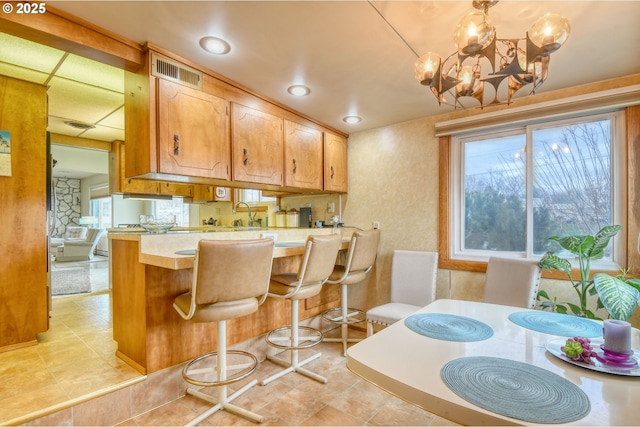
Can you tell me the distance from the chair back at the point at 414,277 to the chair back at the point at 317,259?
0.92 metres

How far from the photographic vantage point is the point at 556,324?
1.39 meters

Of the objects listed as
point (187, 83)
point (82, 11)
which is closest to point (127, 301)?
point (187, 83)

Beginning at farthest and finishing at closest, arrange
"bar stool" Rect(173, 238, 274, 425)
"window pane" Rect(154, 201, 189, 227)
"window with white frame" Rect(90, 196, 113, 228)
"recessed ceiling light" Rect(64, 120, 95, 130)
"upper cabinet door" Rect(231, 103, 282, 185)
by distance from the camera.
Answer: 1. "window with white frame" Rect(90, 196, 113, 228)
2. "window pane" Rect(154, 201, 189, 227)
3. "recessed ceiling light" Rect(64, 120, 95, 130)
4. "upper cabinet door" Rect(231, 103, 282, 185)
5. "bar stool" Rect(173, 238, 274, 425)

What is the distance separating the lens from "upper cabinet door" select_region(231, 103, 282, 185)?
2.43 meters

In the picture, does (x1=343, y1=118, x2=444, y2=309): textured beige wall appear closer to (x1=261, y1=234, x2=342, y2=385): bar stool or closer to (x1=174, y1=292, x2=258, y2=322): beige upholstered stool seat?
(x1=261, y1=234, x2=342, y2=385): bar stool

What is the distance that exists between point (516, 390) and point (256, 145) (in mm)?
2316

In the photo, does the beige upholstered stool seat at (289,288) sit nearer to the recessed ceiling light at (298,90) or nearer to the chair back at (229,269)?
the chair back at (229,269)

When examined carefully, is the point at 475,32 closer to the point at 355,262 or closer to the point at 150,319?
the point at 355,262

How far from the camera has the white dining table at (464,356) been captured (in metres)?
0.76

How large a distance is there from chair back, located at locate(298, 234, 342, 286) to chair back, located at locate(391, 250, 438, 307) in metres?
0.92

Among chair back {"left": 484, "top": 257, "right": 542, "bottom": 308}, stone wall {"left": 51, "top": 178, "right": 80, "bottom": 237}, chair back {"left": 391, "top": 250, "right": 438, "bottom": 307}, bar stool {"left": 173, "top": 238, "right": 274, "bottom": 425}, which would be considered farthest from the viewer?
stone wall {"left": 51, "top": 178, "right": 80, "bottom": 237}

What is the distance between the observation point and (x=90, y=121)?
363 cm

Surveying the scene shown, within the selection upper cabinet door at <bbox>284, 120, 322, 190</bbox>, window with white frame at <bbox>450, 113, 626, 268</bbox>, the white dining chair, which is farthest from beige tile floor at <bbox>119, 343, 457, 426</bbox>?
upper cabinet door at <bbox>284, 120, 322, 190</bbox>

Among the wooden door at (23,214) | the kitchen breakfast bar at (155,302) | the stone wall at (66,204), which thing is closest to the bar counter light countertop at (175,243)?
the kitchen breakfast bar at (155,302)
